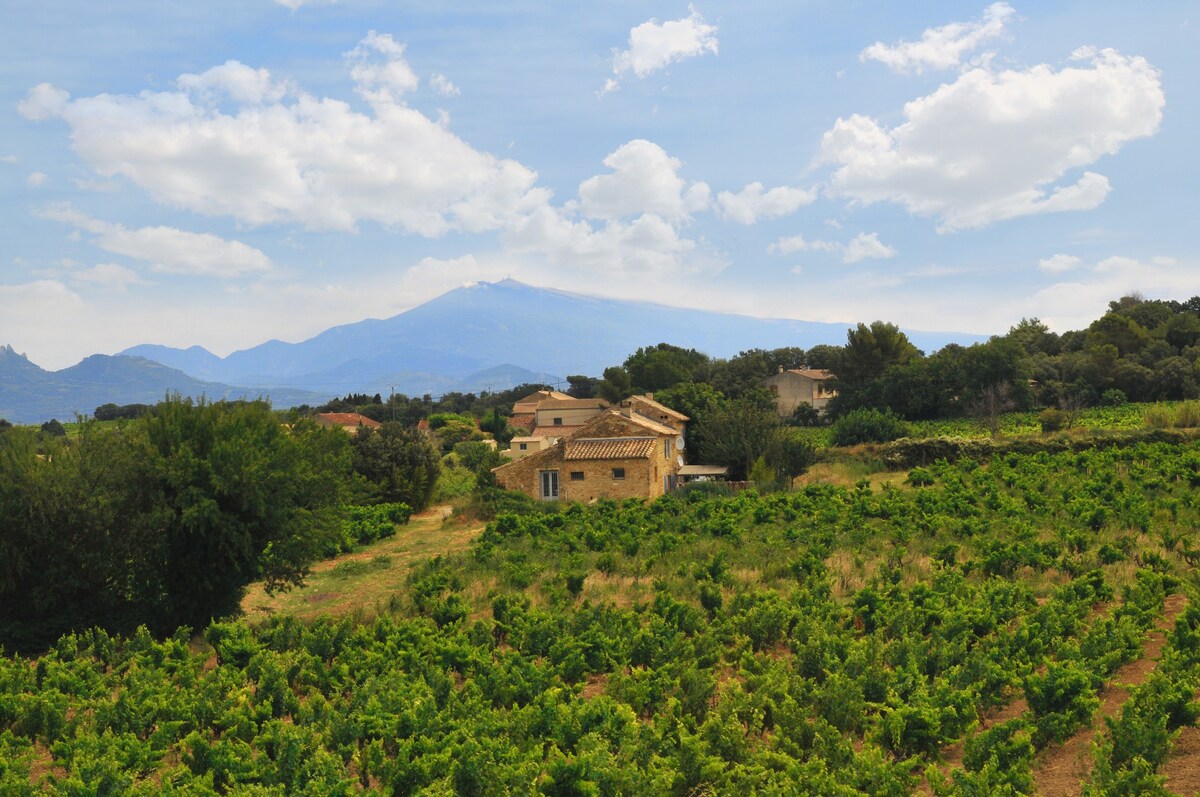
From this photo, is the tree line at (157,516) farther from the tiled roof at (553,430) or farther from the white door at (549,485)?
the tiled roof at (553,430)

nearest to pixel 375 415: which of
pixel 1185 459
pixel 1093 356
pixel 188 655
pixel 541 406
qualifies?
pixel 541 406

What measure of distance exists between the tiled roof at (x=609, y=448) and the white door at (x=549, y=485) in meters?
0.96

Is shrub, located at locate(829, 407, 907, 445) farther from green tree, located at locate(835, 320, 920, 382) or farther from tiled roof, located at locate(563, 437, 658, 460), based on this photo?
green tree, located at locate(835, 320, 920, 382)

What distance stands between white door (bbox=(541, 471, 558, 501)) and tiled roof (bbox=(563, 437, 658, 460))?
96 cm

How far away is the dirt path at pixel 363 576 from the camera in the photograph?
2047 centimetres

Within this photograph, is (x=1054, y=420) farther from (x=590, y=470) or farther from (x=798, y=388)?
(x=798, y=388)

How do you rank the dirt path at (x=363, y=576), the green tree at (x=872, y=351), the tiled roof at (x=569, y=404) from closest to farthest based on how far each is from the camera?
the dirt path at (x=363, y=576) < the tiled roof at (x=569, y=404) < the green tree at (x=872, y=351)

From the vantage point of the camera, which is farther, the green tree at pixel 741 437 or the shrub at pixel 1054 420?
the shrub at pixel 1054 420

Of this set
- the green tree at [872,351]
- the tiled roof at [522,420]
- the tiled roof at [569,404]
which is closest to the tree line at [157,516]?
the tiled roof at [569,404]

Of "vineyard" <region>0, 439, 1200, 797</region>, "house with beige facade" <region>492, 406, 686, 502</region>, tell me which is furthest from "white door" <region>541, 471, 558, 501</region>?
"vineyard" <region>0, 439, 1200, 797</region>

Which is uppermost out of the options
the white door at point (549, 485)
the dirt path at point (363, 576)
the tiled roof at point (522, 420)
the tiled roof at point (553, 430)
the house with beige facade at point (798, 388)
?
the house with beige facade at point (798, 388)

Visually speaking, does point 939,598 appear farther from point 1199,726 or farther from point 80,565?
point 80,565

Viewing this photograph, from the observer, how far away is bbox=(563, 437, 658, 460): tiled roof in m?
36.2

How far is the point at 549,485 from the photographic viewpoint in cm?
3700
